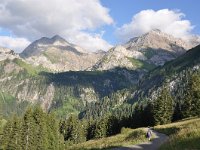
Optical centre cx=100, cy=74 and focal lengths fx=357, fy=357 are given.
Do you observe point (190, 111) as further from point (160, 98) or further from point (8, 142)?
point (8, 142)

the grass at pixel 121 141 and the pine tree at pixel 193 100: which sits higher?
the pine tree at pixel 193 100

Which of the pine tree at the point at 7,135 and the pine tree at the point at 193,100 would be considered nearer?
the pine tree at the point at 193,100

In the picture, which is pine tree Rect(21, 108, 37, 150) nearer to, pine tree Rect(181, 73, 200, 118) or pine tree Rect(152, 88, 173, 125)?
pine tree Rect(152, 88, 173, 125)

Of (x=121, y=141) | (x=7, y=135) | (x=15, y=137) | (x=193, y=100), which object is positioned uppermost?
(x=193, y=100)

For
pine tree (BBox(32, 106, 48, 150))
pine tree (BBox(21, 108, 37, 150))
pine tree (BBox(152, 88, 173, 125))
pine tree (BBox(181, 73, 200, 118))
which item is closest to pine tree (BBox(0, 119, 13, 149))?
pine tree (BBox(21, 108, 37, 150))

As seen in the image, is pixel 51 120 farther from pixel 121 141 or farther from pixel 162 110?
pixel 121 141

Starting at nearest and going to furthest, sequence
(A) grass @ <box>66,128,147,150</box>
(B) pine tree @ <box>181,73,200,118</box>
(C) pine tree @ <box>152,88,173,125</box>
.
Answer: (A) grass @ <box>66,128,147,150</box> → (B) pine tree @ <box>181,73,200,118</box> → (C) pine tree @ <box>152,88,173,125</box>

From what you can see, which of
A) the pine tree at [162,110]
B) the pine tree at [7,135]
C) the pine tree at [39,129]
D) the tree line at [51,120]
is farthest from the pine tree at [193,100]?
the pine tree at [7,135]

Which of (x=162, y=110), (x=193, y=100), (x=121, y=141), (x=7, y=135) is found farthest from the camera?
(x=162, y=110)

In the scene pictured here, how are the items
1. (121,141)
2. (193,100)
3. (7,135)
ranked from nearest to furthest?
(121,141)
(193,100)
(7,135)

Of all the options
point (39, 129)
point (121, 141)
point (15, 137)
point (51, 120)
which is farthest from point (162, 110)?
point (121, 141)

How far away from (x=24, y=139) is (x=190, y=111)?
54196 mm

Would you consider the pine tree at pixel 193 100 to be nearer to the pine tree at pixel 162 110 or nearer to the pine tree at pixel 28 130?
the pine tree at pixel 162 110

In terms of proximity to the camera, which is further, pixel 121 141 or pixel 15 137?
pixel 15 137
